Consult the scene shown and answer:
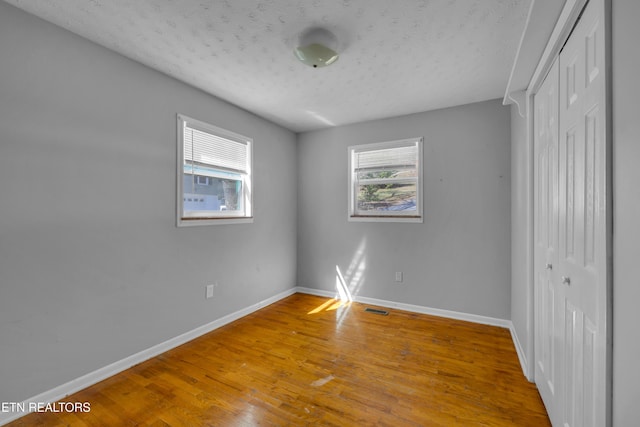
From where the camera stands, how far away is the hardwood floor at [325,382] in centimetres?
169

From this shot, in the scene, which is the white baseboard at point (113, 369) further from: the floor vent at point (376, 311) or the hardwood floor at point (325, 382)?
the floor vent at point (376, 311)

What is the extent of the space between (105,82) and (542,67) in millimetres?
3074

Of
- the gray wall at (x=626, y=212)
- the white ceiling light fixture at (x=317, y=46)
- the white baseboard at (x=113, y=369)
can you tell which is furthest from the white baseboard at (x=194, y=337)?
the white ceiling light fixture at (x=317, y=46)

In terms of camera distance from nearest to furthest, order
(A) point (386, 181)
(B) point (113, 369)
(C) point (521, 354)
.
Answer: (B) point (113, 369) → (C) point (521, 354) → (A) point (386, 181)

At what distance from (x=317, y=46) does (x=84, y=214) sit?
2.08 metres

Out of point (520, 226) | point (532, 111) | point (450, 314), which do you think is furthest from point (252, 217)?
point (532, 111)

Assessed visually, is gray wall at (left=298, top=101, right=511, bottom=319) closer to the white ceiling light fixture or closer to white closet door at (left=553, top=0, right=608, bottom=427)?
white closet door at (left=553, top=0, right=608, bottom=427)

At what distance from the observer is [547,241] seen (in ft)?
5.68

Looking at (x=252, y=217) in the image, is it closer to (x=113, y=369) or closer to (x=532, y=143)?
(x=113, y=369)

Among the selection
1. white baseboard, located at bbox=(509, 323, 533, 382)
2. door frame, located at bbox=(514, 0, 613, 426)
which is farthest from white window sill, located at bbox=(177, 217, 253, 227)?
white baseboard, located at bbox=(509, 323, 533, 382)

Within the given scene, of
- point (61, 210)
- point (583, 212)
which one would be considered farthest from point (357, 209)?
point (61, 210)

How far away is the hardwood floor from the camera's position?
1.69 meters

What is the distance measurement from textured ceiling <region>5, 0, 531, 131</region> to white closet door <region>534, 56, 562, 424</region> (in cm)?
63

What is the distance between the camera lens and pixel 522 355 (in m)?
2.27
